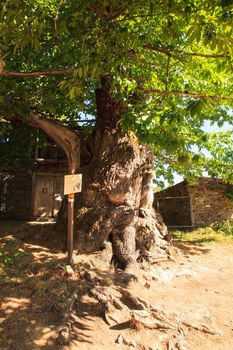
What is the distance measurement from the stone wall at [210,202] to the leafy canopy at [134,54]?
6764 mm

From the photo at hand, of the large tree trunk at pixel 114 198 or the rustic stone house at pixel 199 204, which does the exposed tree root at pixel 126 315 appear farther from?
the rustic stone house at pixel 199 204

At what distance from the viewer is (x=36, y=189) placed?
1506 cm

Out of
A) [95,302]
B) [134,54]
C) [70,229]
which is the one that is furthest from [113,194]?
[134,54]

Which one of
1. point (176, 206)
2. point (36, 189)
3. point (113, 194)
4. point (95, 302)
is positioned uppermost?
point (36, 189)

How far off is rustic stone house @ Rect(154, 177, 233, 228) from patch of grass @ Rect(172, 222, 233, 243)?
0.58 m

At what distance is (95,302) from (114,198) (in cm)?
279

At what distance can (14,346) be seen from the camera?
13.2 feet

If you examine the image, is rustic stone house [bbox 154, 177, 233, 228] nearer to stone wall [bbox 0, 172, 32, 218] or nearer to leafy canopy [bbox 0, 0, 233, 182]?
leafy canopy [bbox 0, 0, 233, 182]

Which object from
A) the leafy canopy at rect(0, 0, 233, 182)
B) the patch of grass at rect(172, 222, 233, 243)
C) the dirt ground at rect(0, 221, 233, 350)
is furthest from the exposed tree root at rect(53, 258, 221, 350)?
the patch of grass at rect(172, 222, 233, 243)

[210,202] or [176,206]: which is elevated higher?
[210,202]

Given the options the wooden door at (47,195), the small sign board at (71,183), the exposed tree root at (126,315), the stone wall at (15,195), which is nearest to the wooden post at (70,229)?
the small sign board at (71,183)

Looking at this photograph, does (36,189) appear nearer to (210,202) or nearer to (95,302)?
(210,202)

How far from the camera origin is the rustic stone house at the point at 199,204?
15474mm

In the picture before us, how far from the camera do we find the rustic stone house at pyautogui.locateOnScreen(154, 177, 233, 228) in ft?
50.8
